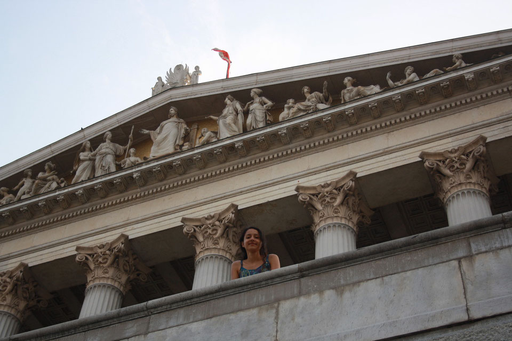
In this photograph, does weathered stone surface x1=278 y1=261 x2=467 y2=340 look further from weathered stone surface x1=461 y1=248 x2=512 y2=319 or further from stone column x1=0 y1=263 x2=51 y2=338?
stone column x1=0 y1=263 x2=51 y2=338

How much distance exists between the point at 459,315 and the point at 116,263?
1655cm

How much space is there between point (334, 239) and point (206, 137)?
20.6 feet

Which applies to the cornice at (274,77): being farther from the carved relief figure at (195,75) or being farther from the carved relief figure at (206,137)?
the carved relief figure at (195,75)

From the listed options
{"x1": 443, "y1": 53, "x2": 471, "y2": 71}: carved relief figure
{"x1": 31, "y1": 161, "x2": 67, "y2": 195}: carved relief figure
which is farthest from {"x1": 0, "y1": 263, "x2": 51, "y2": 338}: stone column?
{"x1": 443, "y1": 53, "x2": 471, "y2": 71}: carved relief figure

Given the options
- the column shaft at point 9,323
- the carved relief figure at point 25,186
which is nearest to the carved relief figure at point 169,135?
the carved relief figure at point 25,186

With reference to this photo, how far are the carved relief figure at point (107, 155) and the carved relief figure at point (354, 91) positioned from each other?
7.77m

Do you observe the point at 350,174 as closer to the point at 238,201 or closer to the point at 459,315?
the point at 238,201

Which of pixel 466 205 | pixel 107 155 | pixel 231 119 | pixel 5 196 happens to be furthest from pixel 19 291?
pixel 466 205

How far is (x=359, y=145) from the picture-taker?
70.1 feet

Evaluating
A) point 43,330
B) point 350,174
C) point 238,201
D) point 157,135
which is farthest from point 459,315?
point 157,135

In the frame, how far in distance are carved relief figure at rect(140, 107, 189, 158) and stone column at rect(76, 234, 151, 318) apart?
10.3 ft

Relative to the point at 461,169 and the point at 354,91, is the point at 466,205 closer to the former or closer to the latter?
the point at 461,169

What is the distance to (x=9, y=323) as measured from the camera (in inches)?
904

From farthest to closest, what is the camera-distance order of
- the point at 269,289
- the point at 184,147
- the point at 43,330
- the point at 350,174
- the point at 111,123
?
1. the point at 111,123
2. the point at 184,147
3. the point at 350,174
4. the point at 43,330
5. the point at 269,289
